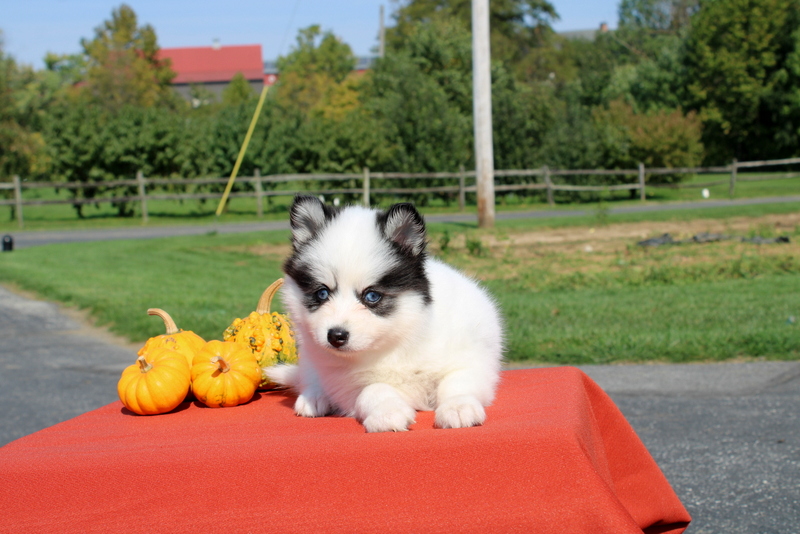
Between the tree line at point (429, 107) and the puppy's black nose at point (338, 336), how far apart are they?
30570 mm

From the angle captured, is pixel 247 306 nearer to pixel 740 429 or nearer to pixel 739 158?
pixel 740 429

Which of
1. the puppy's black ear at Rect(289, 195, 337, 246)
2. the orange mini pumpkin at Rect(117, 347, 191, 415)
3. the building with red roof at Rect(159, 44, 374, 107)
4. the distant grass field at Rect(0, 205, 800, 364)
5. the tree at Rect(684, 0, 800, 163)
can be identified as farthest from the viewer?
the building with red roof at Rect(159, 44, 374, 107)

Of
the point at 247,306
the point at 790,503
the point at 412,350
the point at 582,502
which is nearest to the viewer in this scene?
the point at 582,502

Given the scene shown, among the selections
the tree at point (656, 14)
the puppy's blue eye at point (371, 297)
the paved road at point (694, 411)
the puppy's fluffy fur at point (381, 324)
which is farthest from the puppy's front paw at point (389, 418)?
the tree at point (656, 14)

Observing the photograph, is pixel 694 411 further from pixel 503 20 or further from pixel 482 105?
pixel 503 20

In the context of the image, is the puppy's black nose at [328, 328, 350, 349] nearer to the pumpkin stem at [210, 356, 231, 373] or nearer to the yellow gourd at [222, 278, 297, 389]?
the pumpkin stem at [210, 356, 231, 373]

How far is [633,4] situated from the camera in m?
86.8

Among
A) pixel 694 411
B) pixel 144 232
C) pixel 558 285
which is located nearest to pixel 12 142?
pixel 144 232

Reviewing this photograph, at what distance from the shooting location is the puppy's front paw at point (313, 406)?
3.19 metres

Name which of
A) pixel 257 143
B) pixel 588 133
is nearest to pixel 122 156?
pixel 257 143

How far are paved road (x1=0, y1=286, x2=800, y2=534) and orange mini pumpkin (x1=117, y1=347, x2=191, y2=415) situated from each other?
2.84 m

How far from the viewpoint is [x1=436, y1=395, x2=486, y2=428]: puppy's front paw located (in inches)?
103

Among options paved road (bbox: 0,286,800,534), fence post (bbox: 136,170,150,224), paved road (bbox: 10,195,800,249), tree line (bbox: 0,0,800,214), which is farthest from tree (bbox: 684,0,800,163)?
paved road (bbox: 0,286,800,534)

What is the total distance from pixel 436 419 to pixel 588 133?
36278 mm
